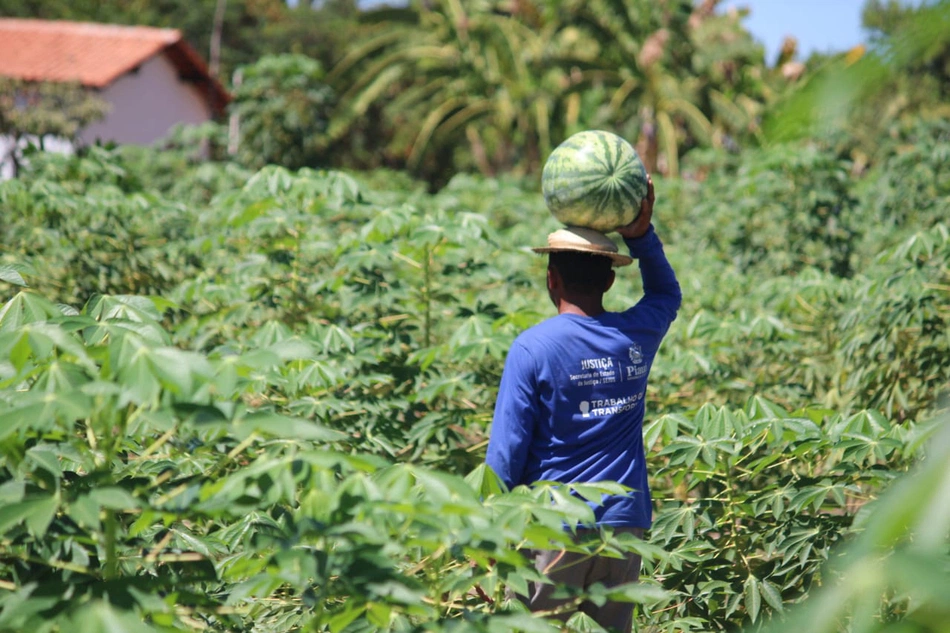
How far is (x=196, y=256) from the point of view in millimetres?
5289

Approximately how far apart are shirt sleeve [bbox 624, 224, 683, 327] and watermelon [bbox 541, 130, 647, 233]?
0.09 m

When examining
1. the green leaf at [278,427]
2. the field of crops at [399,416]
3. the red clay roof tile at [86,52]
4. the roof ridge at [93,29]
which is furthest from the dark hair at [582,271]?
the roof ridge at [93,29]

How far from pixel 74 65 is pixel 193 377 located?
23139mm

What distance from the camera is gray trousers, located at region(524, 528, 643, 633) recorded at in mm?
2205

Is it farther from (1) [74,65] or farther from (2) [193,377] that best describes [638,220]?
(1) [74,65]

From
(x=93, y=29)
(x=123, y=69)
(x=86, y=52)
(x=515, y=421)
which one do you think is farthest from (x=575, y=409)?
(x=93, y=29)

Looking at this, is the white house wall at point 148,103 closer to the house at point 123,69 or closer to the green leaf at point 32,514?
the house at point 123,69

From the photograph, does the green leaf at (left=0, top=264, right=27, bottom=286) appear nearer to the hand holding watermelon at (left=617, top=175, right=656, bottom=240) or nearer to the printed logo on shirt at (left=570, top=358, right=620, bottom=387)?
the printed logo on shirt at (left=570, top=358, right=620, bottom=387)

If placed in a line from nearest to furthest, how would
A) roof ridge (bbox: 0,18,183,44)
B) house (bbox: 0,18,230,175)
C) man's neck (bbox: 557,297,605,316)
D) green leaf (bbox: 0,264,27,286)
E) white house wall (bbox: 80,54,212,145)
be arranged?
green leaf (bbox: 0,264,27,286)
man's neck (bbox: 557,297,605,316)
house (bbox: 0,18,230,175)
white house wall (bbox: 80,54,212,145)
roof ridge (bbox: 0,18,183,44)

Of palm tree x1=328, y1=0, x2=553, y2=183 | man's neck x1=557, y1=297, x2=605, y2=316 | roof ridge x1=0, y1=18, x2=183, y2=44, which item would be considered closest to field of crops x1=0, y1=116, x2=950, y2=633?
man's neck x1=557, y1=297, x2=605, y2=316

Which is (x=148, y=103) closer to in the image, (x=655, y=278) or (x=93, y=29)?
(x=93, y=29)

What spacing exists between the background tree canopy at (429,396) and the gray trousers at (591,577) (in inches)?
5.0

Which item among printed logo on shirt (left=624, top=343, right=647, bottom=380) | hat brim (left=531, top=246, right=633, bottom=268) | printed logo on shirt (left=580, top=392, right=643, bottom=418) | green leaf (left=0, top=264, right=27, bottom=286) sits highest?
green leaf (left=0, top=264, right=27, bottom=286)

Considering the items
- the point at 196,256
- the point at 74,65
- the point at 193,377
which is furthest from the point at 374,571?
the point at 74,65
